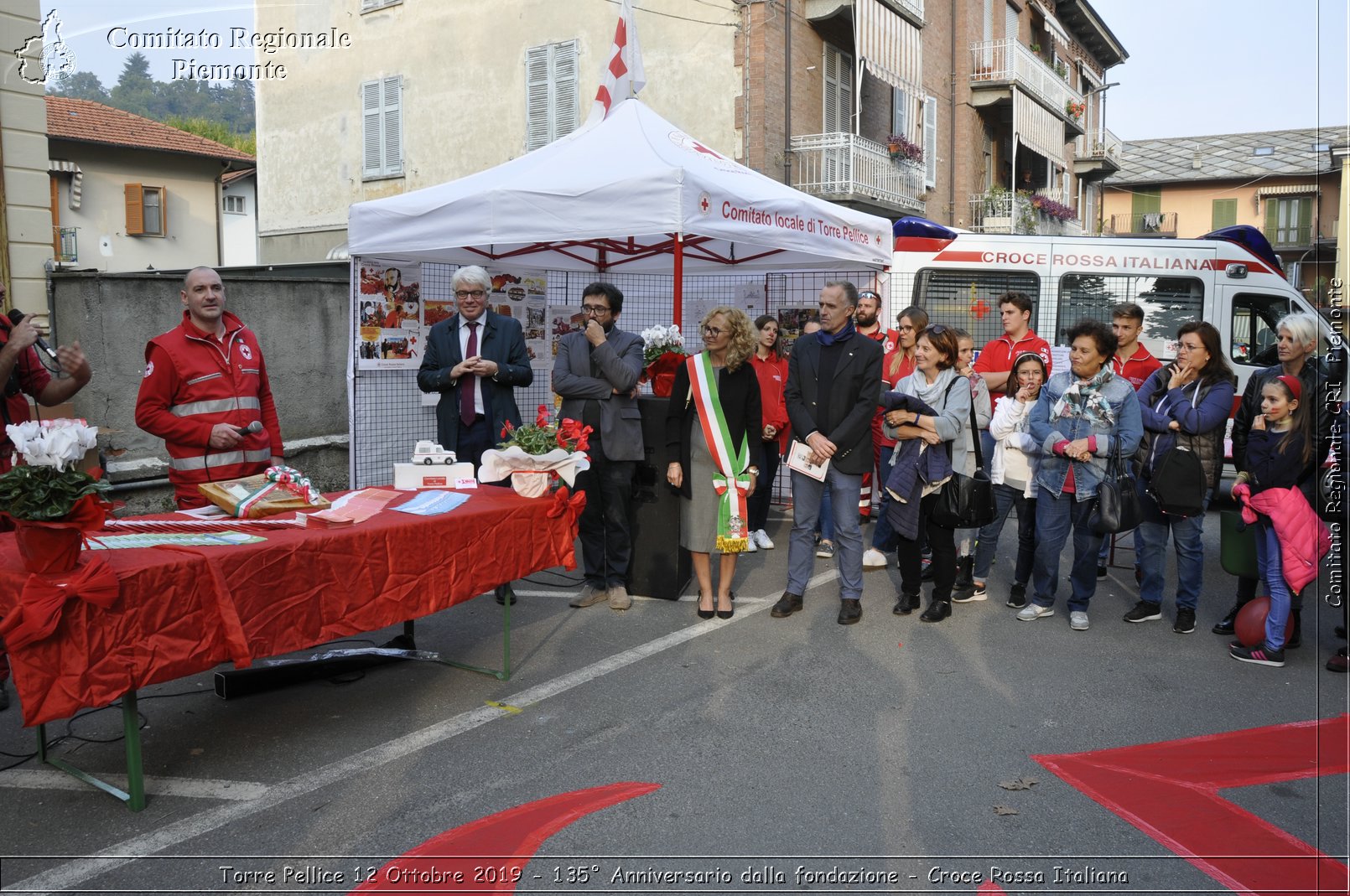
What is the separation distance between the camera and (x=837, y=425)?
19.7 feet

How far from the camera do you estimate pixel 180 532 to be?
395 cm

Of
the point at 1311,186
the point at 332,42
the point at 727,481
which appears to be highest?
the point at 332,42

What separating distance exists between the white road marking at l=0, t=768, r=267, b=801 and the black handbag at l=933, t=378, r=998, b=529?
13.0 ft

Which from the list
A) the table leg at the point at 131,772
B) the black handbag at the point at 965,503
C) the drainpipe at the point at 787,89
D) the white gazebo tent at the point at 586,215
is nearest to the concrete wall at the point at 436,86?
the drainpipe at the point at 787,89

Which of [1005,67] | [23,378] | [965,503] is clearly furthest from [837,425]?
[1005,67]

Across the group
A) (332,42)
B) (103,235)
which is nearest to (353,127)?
(332,42)

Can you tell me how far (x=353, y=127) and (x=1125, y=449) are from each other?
18.6 m

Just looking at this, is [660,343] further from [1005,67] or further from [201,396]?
[1005,67]

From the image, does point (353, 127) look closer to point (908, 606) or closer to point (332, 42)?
point (332, 42)

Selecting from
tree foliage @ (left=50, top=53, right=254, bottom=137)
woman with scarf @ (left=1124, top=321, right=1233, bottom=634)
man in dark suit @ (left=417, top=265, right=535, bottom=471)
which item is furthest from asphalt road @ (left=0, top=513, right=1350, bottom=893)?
tree foliage @ (left=50, top=53, right=254, bottom=137)

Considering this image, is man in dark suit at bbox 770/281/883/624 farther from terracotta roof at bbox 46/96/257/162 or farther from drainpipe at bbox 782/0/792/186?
terracotta roof at bbox 46/96/257/162

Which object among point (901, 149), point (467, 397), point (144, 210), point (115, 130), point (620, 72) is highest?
point (115, 130)

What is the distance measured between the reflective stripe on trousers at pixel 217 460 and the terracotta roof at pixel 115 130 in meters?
26.1

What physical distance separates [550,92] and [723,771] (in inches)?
625
